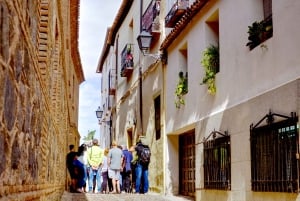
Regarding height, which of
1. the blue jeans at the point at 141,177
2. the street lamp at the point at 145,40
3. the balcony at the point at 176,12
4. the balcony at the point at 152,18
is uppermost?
the balcony at the point at 152,18

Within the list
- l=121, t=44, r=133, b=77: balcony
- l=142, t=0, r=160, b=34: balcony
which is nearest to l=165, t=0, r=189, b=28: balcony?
l=142, t=0, r=160, b=34: balcony

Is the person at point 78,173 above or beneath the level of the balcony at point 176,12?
beneath

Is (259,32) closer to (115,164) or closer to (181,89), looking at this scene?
(181,89)

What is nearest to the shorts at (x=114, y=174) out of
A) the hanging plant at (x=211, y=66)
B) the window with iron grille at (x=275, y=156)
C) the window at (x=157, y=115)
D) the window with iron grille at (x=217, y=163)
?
the window at (x=157, y=115)

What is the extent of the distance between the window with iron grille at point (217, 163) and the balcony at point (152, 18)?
5.79m

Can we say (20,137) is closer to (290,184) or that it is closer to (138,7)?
(290,184)

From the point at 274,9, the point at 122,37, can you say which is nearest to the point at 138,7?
the point at 122,37

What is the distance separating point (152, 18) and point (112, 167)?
478 centimetres

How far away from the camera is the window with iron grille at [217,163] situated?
1039cm

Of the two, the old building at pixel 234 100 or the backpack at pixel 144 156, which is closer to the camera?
the old building at pixel 234 100

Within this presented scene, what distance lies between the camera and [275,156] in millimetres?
8039

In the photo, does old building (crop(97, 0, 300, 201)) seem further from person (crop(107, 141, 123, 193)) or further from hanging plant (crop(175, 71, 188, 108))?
person (crop(107, 141, 123, 193))

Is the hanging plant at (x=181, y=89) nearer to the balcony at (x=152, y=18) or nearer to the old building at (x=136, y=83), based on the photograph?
the old building at (x=136, y=83)

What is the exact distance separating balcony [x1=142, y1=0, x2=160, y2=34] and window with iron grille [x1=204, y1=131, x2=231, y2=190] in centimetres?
579
